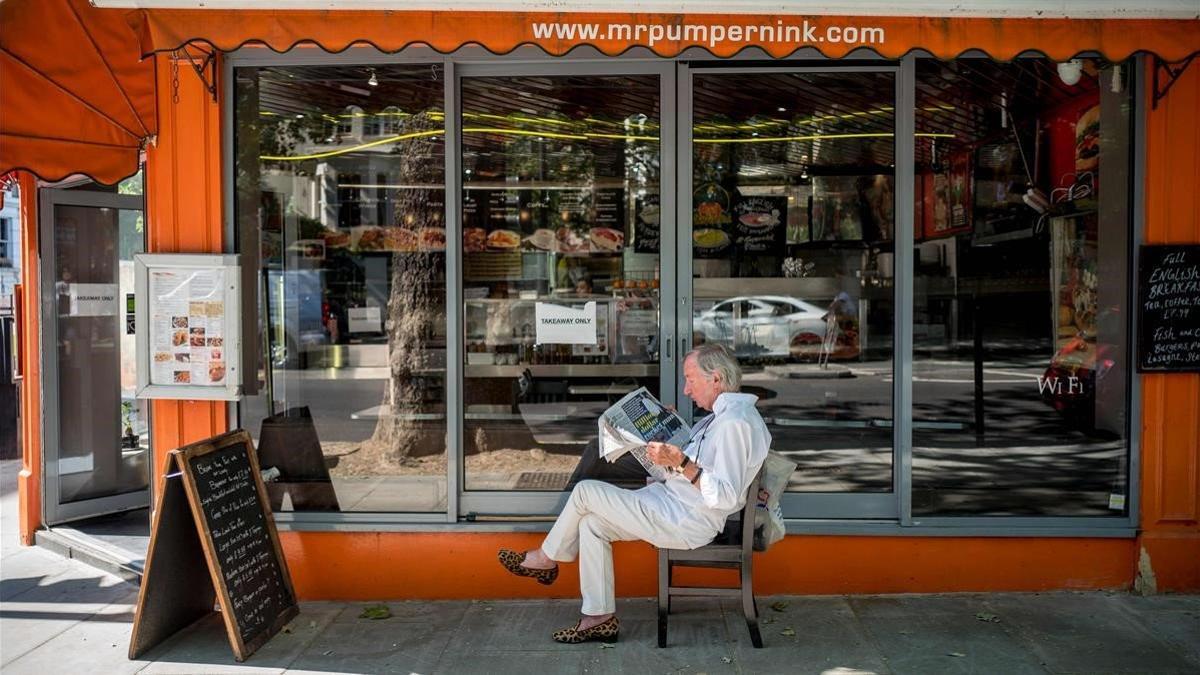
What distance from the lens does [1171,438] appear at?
4.85 meters

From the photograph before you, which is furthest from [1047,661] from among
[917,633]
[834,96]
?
[834,96]

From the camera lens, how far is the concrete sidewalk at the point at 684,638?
4.13m

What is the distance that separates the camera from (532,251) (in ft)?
20.6

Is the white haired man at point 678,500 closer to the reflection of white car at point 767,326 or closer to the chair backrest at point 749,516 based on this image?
the chair backrest at point 749,516

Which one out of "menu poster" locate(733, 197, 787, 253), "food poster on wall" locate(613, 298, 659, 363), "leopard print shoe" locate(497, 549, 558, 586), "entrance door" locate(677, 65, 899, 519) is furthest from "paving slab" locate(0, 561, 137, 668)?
"menu poster" locate(733, 197, 787, 253)

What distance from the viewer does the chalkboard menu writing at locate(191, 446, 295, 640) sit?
4246 mm

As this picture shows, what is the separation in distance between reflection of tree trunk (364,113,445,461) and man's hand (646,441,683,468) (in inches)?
78.4

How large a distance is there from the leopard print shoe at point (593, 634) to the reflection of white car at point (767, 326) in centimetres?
190

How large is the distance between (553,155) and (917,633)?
3749mm

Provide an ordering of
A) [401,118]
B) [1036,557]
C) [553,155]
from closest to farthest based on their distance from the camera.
→ [1036,557] → [401,118] → [553,155]

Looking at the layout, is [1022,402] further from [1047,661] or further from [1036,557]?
[1047,661]

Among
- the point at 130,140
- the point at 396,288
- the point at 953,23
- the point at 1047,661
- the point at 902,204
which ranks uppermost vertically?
the point at 953,23

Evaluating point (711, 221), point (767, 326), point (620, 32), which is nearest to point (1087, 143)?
point (767, 326)

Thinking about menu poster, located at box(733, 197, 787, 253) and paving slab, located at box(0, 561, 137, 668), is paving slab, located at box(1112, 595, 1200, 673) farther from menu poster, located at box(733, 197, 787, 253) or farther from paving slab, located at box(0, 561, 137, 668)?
paving slab, located at box(0, 561, 137, 668)
